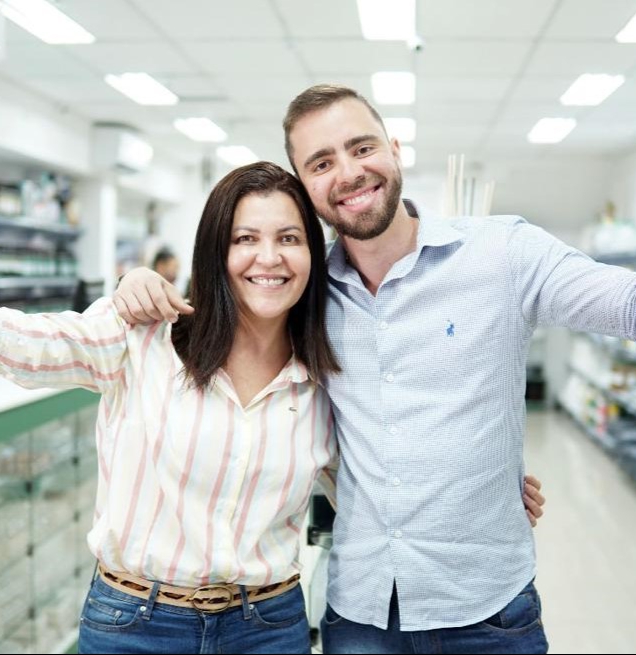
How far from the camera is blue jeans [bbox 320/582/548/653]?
149cm

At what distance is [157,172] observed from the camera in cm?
977

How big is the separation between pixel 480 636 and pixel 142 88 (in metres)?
5.57

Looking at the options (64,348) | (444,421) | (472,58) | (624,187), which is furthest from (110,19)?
(444,421)

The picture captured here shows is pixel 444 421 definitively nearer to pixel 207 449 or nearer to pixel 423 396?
pixel 423 396

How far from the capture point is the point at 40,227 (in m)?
7.07

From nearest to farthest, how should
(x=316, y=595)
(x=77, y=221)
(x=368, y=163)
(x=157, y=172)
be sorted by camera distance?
(x=368, y=163) → (x=316, y=595) → (x=77, y=221) → (x=157, y=172)

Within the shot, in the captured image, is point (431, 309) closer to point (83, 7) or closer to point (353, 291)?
point (353, 291)

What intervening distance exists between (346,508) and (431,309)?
458 mm

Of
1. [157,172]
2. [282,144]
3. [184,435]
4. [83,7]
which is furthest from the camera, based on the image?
[157,172]

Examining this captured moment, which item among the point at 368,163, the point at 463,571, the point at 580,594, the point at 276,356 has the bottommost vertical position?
the point at 580,594

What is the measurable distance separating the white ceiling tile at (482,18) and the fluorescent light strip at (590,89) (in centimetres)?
54

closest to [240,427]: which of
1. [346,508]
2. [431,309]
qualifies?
[346,508]

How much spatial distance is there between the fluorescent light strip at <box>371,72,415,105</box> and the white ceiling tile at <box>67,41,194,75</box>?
1407 mm

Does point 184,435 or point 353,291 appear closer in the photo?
point 184,435
